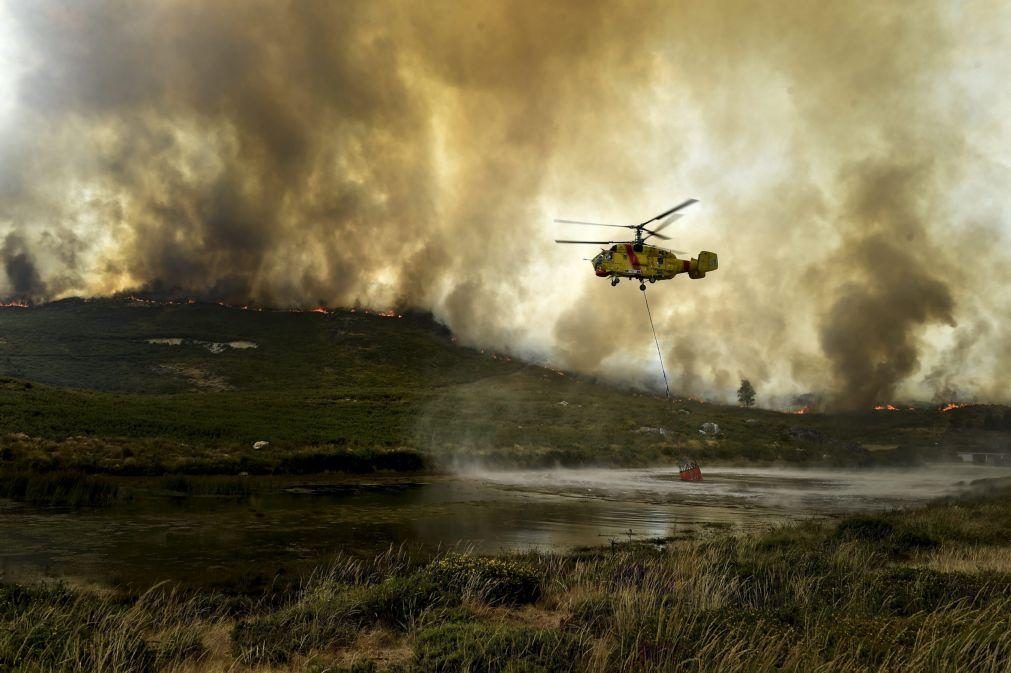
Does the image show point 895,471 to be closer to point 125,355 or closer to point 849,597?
point 849,597

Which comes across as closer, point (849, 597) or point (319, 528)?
point (849, 597)

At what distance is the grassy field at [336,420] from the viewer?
54.3 m

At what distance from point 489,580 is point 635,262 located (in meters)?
26.6

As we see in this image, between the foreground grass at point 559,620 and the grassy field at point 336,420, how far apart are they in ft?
110

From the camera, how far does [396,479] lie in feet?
175

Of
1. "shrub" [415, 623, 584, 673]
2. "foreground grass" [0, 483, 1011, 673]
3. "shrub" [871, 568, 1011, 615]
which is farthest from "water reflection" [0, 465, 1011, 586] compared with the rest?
"shrub" [871, 568, 1011, 615]

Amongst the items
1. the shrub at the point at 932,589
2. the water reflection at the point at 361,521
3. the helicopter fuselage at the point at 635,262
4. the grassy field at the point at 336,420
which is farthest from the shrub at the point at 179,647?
the grassy field at the point at 336,420

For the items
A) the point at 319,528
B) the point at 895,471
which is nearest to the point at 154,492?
the point at 319,528

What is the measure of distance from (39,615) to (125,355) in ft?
607

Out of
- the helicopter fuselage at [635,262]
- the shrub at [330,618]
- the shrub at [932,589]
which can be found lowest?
the shrub at [330,618]

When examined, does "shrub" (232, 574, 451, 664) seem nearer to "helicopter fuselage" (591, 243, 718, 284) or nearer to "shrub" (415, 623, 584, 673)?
"shrub" (415, 623, 584, 673)

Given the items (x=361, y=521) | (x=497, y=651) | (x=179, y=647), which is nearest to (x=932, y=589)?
(x=497, y=651)

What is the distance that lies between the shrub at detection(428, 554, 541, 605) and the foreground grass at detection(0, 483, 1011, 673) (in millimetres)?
48

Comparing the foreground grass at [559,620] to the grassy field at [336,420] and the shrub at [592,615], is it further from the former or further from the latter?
the grassy field at [336,420]
